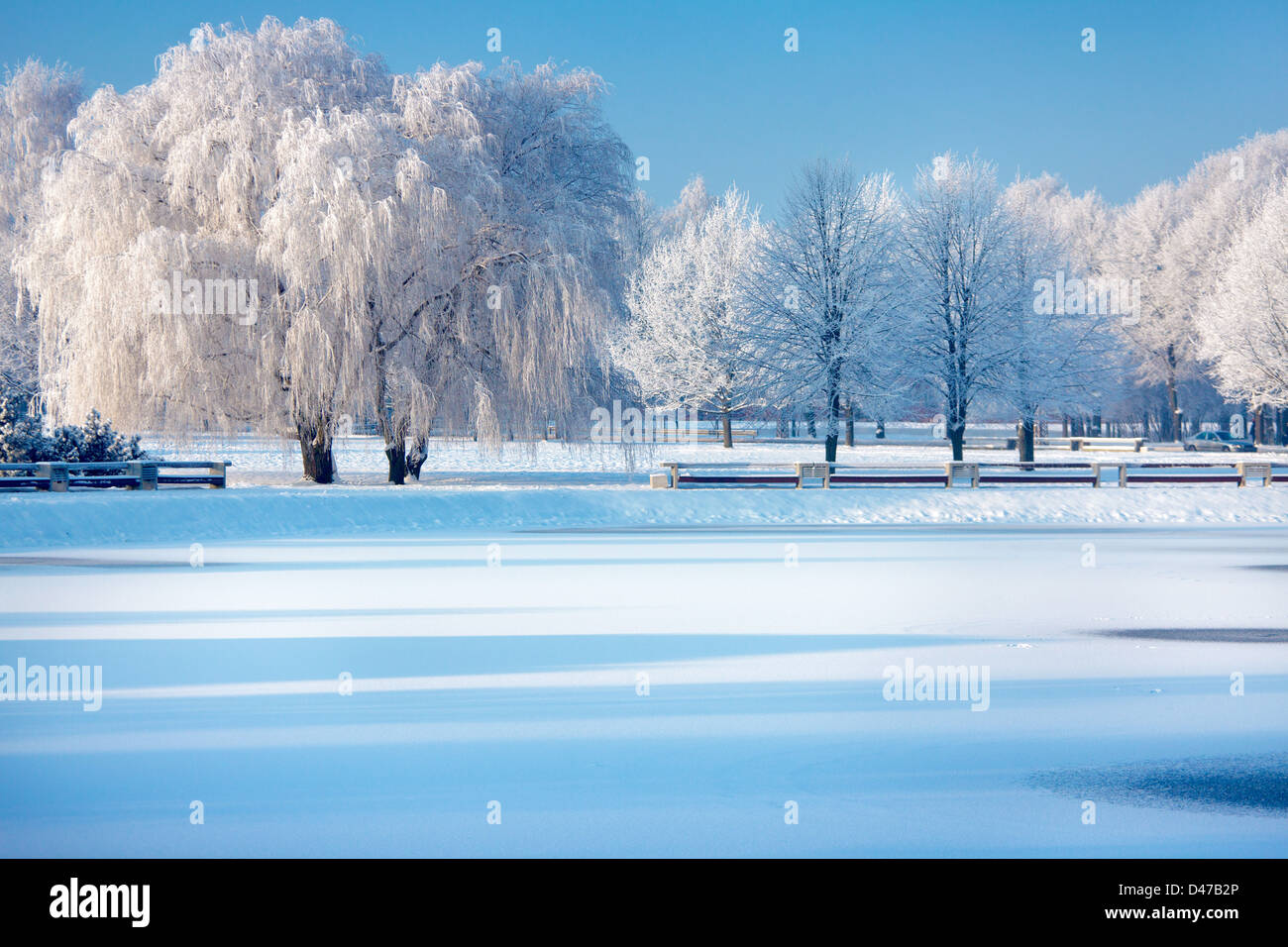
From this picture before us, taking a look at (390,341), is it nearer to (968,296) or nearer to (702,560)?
(702,560)

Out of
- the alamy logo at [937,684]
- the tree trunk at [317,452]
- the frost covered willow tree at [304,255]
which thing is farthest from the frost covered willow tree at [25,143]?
the alamy logo at [937,684]

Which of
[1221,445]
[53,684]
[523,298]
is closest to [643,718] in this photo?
[53,684]

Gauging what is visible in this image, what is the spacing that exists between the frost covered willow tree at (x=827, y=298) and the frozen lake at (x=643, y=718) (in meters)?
22.2

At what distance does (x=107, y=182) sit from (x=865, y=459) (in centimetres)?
2841

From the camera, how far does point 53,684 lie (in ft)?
29.2

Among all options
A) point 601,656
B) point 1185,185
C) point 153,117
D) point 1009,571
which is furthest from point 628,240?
point 1185,185

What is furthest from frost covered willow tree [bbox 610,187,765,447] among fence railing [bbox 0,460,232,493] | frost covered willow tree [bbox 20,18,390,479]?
fence railing [bbox 0,460,232,493]

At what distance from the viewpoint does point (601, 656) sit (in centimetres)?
1005

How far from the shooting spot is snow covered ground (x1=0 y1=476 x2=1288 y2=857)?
5883 mm

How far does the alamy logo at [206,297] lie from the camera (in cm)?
2508

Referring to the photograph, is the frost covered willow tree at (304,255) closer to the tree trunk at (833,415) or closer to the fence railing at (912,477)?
the fence railing at (912,477)

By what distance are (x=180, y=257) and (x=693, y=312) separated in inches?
1192
